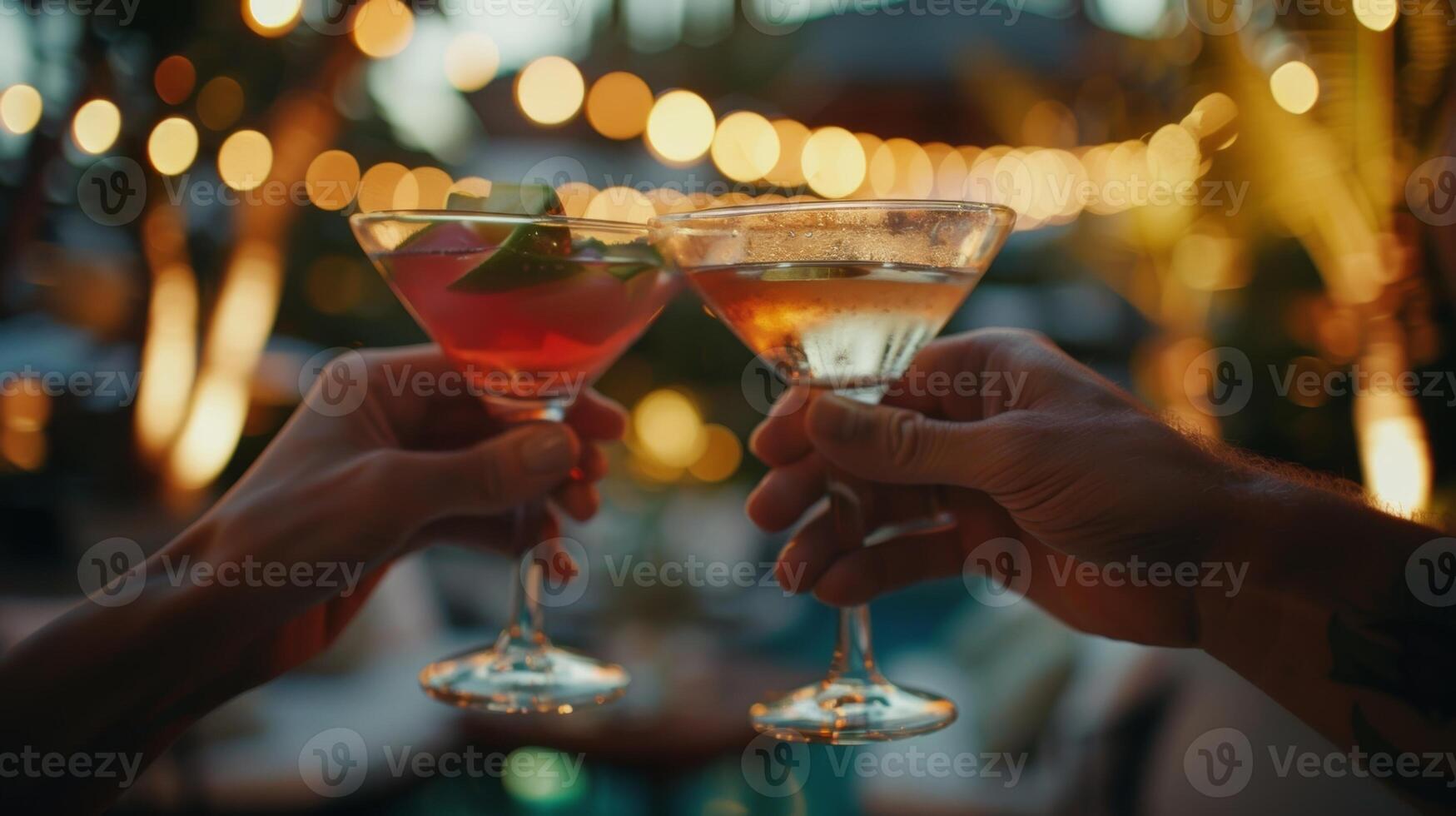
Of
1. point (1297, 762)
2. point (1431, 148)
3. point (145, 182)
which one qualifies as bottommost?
point (1297, 762)

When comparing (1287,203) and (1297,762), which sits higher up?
(1287,203)

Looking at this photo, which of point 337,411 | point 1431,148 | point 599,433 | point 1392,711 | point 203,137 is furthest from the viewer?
point 203,137

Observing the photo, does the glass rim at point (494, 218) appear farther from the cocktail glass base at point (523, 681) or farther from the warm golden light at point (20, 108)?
the warm golden light at point (20, 108)

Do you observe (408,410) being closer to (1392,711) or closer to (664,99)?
(1392,711)

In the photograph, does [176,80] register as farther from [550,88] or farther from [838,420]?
[838,420]

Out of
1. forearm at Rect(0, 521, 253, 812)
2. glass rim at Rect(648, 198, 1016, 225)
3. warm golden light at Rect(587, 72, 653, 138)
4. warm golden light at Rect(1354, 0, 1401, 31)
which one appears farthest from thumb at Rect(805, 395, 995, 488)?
warm golden light at Rect(587, 72, 653, 138)


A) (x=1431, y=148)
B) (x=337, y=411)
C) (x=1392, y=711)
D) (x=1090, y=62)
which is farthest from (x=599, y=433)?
(x=1090, y=62)

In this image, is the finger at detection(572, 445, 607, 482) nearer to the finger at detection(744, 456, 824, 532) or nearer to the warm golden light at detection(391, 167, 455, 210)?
the finger at detection(744, 456, 824, 532)
